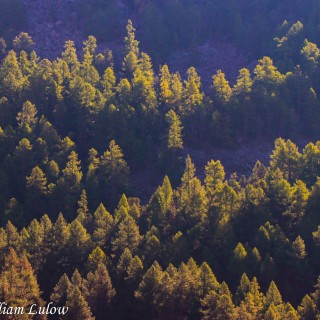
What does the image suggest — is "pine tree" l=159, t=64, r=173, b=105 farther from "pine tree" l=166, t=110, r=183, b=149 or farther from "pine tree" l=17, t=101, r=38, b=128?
"pine tree" l=17, t=101, r=38, b=128

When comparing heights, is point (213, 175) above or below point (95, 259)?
above

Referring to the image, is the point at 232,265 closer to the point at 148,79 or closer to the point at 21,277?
the point at 21,277

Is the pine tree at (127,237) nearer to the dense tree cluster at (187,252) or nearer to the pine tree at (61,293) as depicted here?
the dense tree cluster at (187,252)

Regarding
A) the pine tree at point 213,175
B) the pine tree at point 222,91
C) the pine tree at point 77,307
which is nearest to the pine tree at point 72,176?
the pine tree at point 213,175

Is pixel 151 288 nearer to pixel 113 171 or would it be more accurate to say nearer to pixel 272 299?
pixel 272 299

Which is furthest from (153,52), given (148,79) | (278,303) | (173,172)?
(278,303)

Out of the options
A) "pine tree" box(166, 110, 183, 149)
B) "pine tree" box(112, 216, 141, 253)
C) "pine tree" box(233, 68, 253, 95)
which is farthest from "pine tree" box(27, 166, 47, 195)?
"pine tree" box(233, 68, 253, 95)

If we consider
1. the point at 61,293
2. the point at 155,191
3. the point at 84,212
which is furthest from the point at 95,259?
the point at 155,191

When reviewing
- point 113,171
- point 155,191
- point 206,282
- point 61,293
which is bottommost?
point 61,293
